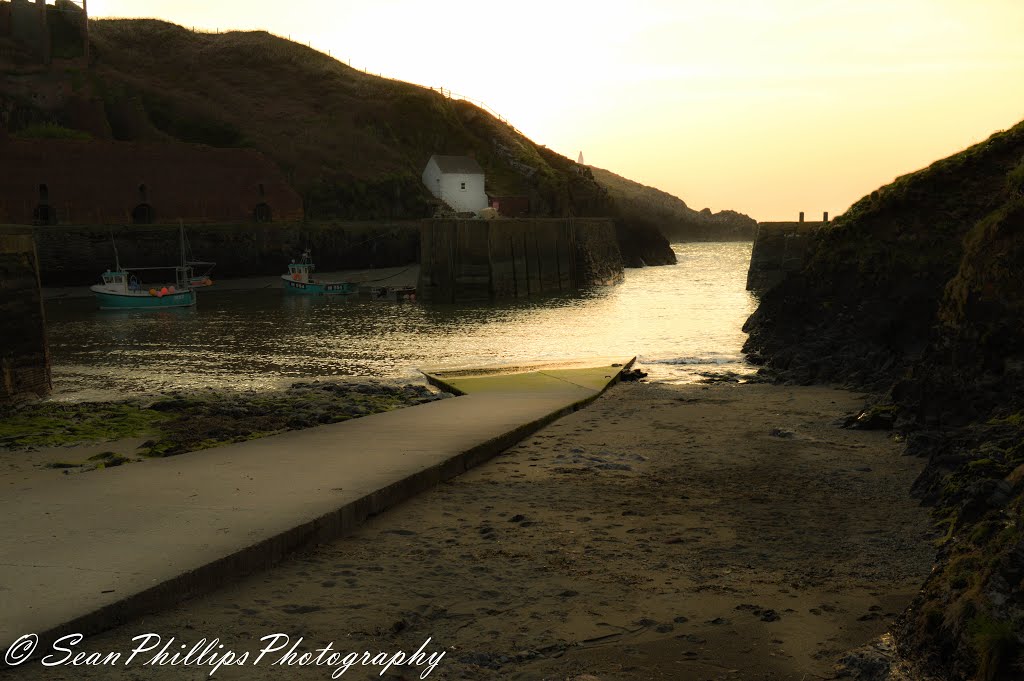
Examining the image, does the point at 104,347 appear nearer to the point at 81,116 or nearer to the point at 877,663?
the point at 877,663

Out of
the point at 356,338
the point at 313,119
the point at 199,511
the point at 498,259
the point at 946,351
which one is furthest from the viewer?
the point at 313,119

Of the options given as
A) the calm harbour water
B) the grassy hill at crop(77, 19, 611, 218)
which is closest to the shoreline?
the calm harbour water

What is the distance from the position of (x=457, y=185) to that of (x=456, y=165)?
6.45ft

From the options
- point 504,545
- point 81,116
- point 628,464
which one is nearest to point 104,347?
point 628,464

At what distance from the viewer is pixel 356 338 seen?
29.1m

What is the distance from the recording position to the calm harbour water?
21.1 m

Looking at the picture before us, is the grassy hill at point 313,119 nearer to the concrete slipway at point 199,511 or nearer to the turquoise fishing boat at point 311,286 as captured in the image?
the turquoise fishing boat at point 311,286

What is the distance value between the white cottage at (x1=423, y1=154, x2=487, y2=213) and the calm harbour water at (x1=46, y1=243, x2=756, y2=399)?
31591 millimetres

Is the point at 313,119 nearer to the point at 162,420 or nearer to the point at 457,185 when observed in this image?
the point at 457,185

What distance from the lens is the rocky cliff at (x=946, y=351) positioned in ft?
15.7

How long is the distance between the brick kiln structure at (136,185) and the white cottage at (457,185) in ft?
54.6

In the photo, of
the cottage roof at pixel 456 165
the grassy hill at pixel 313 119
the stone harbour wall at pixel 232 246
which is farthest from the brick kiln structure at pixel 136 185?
the cottage roof at pixel 456 165

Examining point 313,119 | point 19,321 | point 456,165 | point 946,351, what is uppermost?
point 313,119

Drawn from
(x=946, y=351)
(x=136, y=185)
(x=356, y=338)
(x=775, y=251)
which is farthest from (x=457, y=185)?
(x=946, y=351)
